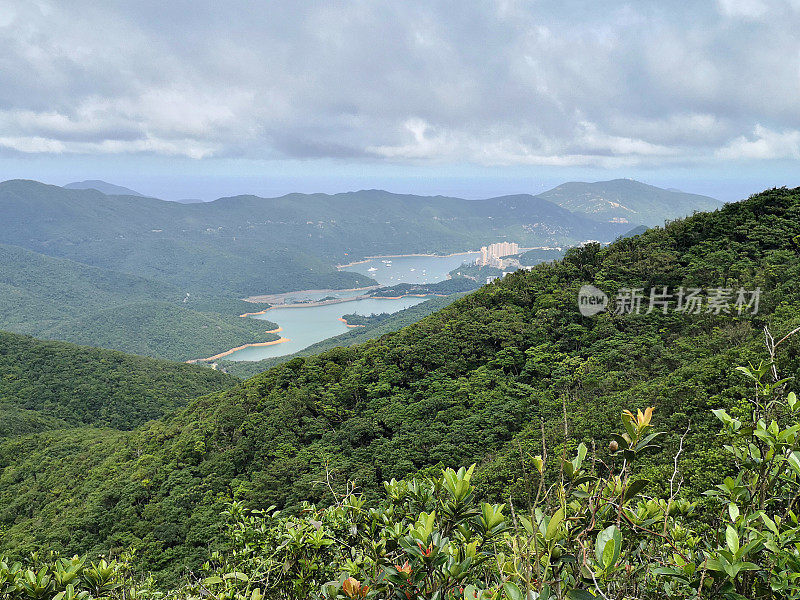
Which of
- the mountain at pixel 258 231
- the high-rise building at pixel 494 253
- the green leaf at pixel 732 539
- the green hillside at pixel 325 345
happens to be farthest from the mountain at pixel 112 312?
the green leaf at pixel 732 539

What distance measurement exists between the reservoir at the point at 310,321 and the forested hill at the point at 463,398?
46.0m

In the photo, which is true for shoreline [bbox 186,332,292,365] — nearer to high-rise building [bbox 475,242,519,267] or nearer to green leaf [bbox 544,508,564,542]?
high-rise building [bbox 475,242,519,267]

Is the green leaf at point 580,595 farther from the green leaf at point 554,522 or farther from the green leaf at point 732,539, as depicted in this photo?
the green leaf at point 732,539

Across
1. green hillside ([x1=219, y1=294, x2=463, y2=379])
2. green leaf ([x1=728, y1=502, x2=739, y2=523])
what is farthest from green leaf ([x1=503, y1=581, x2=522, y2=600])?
green hillside ([x1=219, y1=294, x2=463, y2=379])

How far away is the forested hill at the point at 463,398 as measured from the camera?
8.75 m

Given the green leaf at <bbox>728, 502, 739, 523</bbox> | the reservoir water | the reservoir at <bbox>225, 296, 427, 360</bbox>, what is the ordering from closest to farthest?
the green leaf at <bbox>728, 502, 739, 523</bbox>
the reservoir at <bbox>225, 296, 427, 360</bbox>
the reservoir water

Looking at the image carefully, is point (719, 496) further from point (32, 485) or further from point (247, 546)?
point (32, 485)

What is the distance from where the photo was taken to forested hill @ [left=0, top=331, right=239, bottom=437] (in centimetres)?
2714

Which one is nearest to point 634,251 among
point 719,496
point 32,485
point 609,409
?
point 609,409

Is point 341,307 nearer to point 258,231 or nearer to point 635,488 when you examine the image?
point 258,231

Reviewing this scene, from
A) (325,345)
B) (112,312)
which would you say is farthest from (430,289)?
(112,312)

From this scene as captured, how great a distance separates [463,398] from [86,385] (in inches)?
1066

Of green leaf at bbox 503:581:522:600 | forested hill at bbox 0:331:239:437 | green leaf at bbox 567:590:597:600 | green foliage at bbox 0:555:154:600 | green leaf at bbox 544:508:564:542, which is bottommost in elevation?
forested hill at bbox 0:331:239:437

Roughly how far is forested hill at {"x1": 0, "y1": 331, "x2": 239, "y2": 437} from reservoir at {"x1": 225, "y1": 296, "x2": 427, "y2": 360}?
28.0 meters
